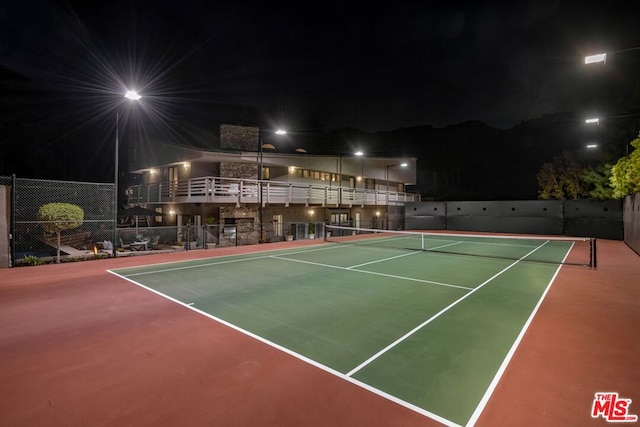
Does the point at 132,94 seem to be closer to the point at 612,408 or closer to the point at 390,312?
the point at 390,312

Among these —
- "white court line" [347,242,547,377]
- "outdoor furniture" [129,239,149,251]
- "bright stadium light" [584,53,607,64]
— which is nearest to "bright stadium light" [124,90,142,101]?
"outdoor furniture" [129,239,149,251]

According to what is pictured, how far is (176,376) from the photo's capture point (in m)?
4.04

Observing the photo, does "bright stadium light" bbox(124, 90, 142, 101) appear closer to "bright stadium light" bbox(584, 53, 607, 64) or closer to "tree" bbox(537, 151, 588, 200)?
"bright stadium light" bbox(584, 53, 607, 64)

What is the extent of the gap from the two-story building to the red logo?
16.3 m

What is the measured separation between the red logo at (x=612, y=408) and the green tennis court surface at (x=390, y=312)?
974mm

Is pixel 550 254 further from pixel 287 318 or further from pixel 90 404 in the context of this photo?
pixel 90 404

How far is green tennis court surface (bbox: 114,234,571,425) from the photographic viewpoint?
3.94 meters

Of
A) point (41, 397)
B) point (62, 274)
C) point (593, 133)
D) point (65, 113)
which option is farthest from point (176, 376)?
point (65, 113)

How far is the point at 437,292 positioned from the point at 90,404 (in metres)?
7.21

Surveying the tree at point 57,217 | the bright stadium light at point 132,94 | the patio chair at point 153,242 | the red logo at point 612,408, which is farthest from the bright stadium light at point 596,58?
the patio chair at point 153,242

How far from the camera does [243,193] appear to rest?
21.5 m

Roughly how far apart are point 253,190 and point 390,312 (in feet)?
57.1

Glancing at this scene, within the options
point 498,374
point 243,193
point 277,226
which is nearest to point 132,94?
point 243,193

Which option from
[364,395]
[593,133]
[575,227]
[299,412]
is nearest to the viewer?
A: [299,412]
